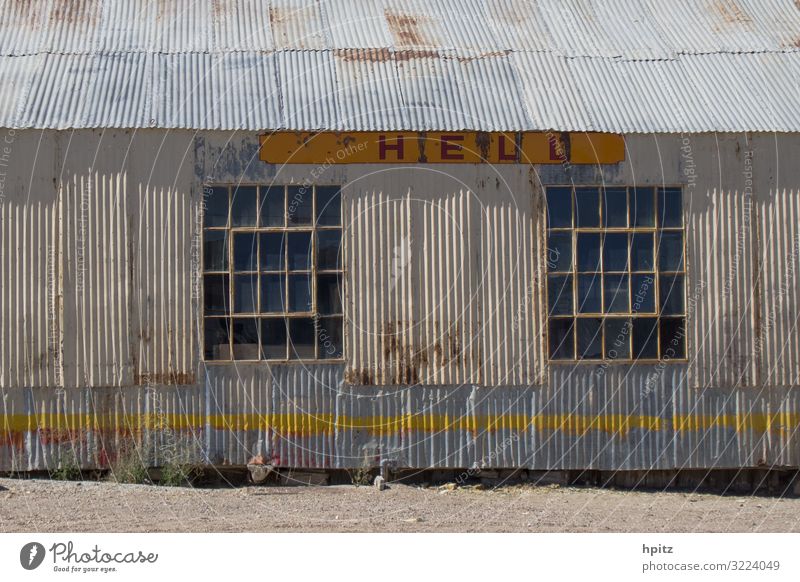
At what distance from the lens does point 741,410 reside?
45.9 ft

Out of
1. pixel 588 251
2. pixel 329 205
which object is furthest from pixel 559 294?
pixel 329 205

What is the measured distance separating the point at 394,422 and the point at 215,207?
11.3ft

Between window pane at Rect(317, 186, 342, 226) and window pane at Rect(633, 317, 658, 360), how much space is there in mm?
3972

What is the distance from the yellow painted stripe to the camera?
527 inches

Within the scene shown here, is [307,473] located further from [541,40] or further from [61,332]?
[541,40]

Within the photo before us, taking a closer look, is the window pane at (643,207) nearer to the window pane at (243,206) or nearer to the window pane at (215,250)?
the window pane at (243,206)

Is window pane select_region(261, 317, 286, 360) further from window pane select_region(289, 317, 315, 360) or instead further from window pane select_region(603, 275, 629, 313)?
window pane select_region(603, 275, 629, 313)

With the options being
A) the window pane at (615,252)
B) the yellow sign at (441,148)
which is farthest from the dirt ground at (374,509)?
the yellow sign at (441,148)

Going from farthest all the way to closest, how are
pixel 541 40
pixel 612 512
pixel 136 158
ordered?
1. pixel 541 40
2. pixel 136 158
3. pixel 612 512

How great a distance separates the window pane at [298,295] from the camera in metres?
13.6

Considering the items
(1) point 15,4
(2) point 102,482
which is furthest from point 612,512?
(1) point 15,4

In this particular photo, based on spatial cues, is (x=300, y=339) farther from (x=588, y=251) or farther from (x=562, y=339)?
(x=588, y=251)

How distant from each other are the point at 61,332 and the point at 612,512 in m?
6.91

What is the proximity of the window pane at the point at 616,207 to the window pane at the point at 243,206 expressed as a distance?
439 centimetres
